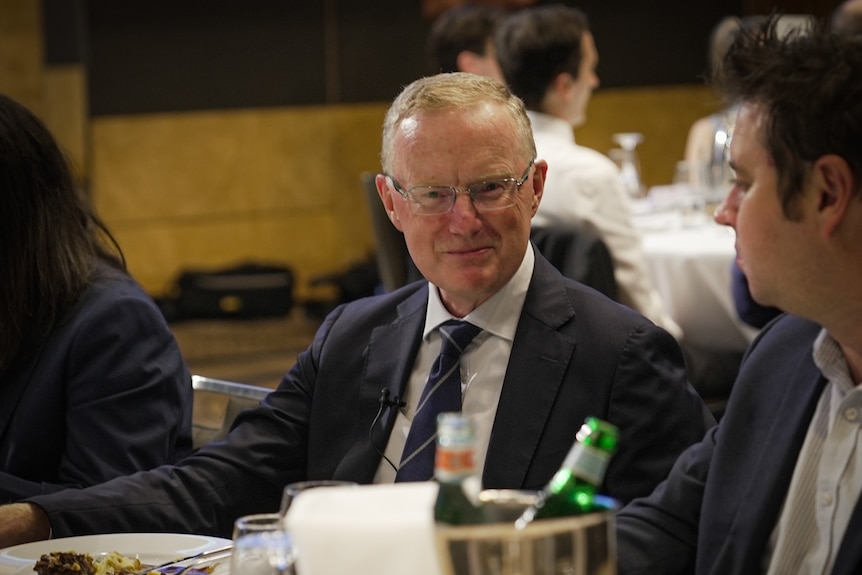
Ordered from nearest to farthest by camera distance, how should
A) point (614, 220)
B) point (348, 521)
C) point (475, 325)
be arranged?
1. point (348, 521)
2. point (475, 325)
3. point (614, 220)

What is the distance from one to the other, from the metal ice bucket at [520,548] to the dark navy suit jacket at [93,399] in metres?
1.39

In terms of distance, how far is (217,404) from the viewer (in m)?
2.67

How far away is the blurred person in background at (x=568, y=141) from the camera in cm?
409

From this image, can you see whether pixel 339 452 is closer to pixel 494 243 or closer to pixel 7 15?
pixel 494 243

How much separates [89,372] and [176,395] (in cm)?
17

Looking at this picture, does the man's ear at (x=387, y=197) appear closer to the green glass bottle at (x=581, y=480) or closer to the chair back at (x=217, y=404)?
Result: the chair back at (x=217, y=404)

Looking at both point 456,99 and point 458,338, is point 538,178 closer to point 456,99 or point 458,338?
point 456,99

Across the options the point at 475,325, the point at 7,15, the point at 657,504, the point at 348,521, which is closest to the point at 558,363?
the point at 475,325

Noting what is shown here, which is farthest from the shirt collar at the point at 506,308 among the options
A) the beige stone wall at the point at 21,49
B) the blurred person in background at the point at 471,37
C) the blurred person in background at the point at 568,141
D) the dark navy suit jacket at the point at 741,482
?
the beige stone wall at the point at 21,49

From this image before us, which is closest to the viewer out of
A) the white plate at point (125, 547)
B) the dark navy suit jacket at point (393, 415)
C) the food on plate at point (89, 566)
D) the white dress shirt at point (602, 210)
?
the food on plate at point (89, 566)

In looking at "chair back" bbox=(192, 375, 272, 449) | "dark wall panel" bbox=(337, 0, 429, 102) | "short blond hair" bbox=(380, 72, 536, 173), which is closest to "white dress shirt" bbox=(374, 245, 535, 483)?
"short blond hair" bbox=(380, 72, 536, 173)

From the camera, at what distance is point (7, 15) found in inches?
309

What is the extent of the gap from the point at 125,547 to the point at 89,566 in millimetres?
133

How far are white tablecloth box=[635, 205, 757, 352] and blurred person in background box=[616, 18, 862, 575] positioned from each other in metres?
2.68
